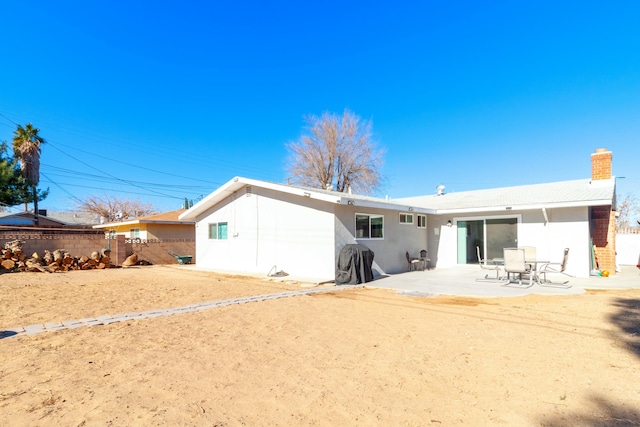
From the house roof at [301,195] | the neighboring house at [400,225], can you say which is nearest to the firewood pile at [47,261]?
the house roof at [301,195]

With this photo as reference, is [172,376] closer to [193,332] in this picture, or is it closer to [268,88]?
[193,332]

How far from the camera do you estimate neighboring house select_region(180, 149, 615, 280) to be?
11.7 m

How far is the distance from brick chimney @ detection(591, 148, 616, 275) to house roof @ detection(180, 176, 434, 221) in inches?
246

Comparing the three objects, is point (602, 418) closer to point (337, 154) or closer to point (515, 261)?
point (515, 261)

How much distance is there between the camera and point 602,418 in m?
2.68

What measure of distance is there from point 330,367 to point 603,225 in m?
14.4

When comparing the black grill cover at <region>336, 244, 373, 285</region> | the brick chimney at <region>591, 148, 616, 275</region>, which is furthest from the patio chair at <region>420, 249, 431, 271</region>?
the brick chimney at <region>591, 148, 616, 275</region>

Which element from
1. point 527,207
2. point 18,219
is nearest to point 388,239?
point 527,207

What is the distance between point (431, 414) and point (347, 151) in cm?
2695

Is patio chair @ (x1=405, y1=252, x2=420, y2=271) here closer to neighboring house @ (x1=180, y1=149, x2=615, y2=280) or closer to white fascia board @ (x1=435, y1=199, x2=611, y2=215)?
neighboring house @ (x1=180, y1=149, x2=615, y2=280)

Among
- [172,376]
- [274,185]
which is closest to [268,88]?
[274,185]

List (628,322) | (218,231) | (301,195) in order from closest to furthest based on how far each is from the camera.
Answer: (628,322) → (301,195) → (218,231)

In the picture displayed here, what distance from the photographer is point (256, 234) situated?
46.1 ft

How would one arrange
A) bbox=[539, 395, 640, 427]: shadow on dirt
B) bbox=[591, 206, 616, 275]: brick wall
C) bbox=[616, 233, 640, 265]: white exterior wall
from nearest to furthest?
bbox=[539, 395, 640, 427]: shadow on dirt
bbox=[591, 206, 616, 275]: brick wall
bbox=[616, 233, 640, 265]: white exterior wall
